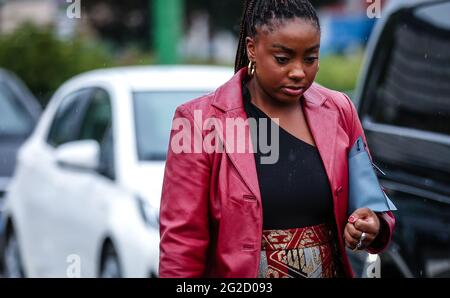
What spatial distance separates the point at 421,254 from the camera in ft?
14.8

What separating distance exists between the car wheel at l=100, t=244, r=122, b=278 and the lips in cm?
298

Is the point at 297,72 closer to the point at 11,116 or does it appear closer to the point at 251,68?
the point at 251,68

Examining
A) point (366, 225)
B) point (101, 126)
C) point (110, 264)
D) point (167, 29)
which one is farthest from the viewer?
point (167, 29)

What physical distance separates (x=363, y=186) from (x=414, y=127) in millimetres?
1957

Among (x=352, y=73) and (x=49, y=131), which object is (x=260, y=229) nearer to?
(x=49, y=131)

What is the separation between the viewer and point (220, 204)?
2.99m

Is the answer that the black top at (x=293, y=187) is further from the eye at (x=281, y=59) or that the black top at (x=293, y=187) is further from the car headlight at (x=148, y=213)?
the car headlight at (x=148, y=213)

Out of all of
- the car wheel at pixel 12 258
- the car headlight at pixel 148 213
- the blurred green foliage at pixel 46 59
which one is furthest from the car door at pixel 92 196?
the blurred green foliage at pixel 46 59

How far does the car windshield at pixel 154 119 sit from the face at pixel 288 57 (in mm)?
3189

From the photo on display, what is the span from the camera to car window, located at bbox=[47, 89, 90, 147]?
7090mm

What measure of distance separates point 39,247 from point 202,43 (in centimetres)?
2968

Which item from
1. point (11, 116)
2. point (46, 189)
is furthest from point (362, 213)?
point (11, 116)

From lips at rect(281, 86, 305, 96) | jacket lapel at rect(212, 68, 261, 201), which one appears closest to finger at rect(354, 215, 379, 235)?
jacket lapel at rect(212, 68, 261, 201)
